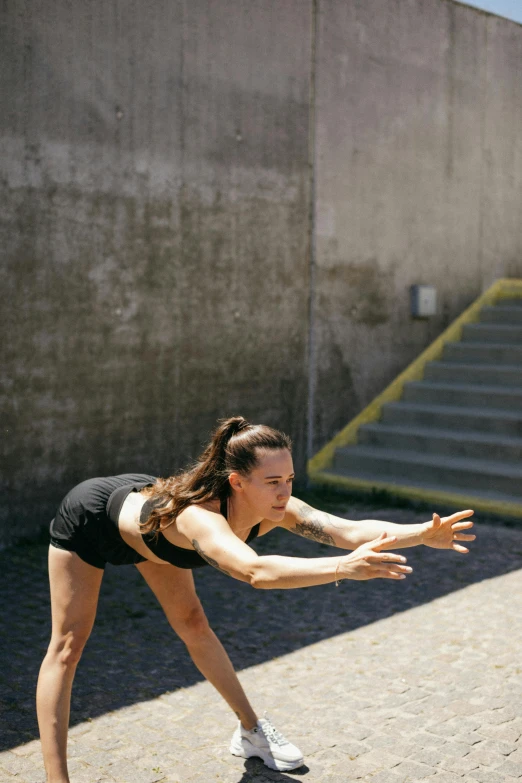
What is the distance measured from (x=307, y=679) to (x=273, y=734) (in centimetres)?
96

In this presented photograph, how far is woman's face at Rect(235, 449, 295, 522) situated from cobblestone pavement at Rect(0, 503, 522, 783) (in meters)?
1.35

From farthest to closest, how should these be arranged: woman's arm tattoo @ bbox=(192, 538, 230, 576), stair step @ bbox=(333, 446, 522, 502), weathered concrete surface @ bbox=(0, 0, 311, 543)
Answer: stair step @ bbox=(333, 446, 522, 502)
weathered concrete surface @ bbox=(0, 0, 311, 543)
woman's arm tattoo @ bbox=(192, 538, 230, 576)

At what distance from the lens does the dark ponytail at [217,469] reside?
335 centimetres

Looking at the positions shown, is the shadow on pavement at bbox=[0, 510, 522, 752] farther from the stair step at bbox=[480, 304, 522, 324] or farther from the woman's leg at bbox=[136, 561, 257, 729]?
the stair step at bbox=[480, 304, 522, 324]

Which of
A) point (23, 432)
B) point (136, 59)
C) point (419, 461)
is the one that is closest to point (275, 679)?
point (23, 432)

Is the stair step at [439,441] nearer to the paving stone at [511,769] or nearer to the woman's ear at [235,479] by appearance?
the paving stone at [511,769]

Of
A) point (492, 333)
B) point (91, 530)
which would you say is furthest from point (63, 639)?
point (492, 333)

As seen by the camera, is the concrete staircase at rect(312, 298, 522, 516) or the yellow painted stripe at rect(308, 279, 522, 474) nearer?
the concrete staircase at rect(312, 298, 522, 516)

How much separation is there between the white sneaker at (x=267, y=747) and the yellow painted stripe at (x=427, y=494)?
4784mm

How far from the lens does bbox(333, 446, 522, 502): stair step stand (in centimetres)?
882

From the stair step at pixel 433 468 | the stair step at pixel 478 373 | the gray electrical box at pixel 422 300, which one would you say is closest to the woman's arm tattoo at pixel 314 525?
the stair step at pixel 433 468

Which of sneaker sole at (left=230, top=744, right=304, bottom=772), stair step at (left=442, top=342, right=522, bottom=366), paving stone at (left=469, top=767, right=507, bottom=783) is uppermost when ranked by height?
Result: stair step at (left=442, top=342, right=522, bottom=366)

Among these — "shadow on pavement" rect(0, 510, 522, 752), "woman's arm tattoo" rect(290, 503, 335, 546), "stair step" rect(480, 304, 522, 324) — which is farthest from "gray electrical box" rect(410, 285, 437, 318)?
"woman's arm tattoo" rect(290, 503, 335, 546)

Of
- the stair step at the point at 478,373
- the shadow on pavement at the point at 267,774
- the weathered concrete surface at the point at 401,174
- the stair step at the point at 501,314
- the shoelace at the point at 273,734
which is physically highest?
the weathered concrete surface at the point at 401,174
